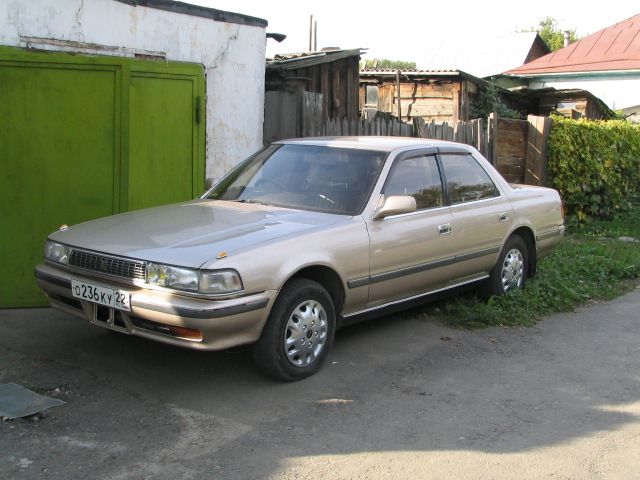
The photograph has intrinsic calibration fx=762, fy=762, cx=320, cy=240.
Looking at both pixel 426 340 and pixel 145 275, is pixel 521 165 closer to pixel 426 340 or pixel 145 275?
pixel 426 340

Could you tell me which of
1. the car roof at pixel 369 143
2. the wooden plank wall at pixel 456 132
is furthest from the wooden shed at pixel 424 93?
the car roof at pixel 369 143

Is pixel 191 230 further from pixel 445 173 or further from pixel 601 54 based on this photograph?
pixel 601 54

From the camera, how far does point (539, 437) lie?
4.46m

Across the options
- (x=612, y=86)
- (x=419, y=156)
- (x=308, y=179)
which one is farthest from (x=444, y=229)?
(x=612, y=86)

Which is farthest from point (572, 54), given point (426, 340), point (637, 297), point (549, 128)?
point (426, 340)

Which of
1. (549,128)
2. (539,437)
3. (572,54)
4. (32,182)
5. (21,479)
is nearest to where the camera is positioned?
(21,479)

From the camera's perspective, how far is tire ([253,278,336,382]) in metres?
4.93

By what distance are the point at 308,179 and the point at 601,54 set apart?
27940mm

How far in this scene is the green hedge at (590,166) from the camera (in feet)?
41.9

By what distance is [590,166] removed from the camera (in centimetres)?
1304

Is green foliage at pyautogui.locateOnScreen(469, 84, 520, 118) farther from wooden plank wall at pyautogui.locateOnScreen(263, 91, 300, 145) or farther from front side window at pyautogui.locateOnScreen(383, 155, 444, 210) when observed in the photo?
front side window at pyautogui.locateOnScreen(383, 155, 444, 210)

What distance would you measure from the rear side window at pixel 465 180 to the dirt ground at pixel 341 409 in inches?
48.0

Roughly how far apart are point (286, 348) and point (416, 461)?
4.28 ft

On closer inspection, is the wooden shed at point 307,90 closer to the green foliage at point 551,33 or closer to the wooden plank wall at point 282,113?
the wooden plank wall at point 282,113
